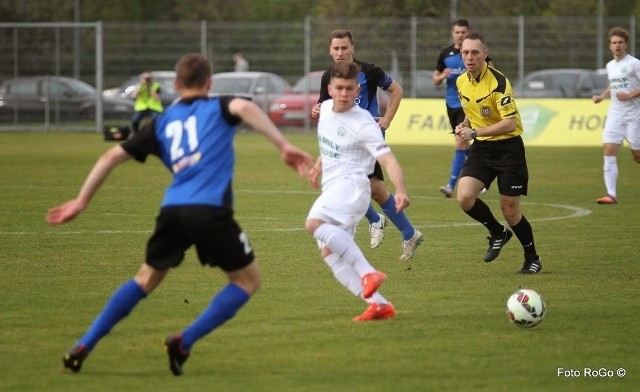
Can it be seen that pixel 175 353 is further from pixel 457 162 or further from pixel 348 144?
pixel 457 162

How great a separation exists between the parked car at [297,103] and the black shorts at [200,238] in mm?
28459

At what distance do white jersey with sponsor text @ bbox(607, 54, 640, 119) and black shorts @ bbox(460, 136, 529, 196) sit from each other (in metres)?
6.48

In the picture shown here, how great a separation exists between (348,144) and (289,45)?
2746cm

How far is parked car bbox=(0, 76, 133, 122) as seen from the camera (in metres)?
37.5

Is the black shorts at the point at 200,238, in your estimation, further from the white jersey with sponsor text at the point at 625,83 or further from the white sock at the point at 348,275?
the white jersey with sponsor text at the point at 625,83

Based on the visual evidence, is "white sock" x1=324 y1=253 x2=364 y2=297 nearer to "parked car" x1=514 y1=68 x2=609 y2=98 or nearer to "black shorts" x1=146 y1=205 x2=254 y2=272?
"black shorts" x1=146 y1=205 x2=254 y2=272

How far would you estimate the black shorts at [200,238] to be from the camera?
6.95 m

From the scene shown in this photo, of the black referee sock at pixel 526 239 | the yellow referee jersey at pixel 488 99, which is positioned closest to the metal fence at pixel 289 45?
the yellow referee jersey at pixel 488 99

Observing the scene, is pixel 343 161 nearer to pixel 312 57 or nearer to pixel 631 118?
pixel 631 118

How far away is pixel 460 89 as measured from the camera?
11.6 meters

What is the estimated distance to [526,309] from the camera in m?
8.49

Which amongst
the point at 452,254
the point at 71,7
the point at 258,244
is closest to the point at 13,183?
the point at 258,244

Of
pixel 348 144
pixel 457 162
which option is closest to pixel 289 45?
pixel 457 162

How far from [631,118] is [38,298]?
1014cm
